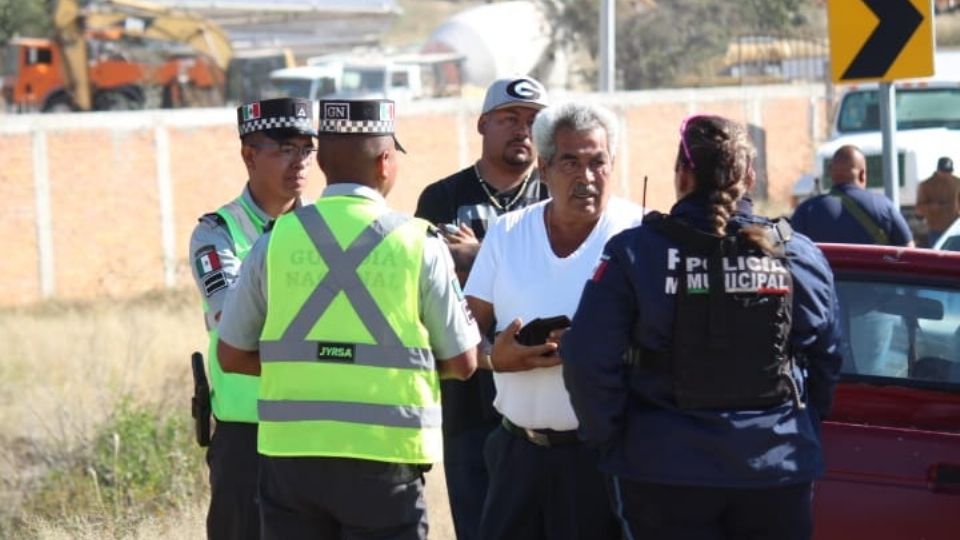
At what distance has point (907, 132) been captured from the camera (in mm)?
20172

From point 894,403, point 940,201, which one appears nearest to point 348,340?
point 894,403

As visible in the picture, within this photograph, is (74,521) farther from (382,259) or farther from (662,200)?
(662,200)

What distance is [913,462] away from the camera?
5.21m

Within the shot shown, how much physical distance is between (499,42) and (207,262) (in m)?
42.8

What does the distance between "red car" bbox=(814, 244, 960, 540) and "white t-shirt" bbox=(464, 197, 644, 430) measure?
3.31ft

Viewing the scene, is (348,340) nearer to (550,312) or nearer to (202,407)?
(550,312)

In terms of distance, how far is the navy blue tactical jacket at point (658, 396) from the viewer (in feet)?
13.7

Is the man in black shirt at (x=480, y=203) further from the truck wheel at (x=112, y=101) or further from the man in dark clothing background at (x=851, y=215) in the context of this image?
the truck wheel at (x=112, y=101)

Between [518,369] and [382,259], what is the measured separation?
722 mm

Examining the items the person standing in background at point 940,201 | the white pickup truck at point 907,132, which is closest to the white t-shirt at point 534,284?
the person standing in background at point 940,201

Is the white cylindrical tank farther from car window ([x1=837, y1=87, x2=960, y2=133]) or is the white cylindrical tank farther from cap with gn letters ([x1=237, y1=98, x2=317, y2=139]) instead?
cap with gn letters ([x1=237, y1=98, x2=317, y2=139])

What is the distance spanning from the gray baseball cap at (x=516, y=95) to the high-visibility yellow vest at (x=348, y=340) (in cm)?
189

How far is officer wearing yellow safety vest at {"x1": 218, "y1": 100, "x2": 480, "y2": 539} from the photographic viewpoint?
425 centimetres


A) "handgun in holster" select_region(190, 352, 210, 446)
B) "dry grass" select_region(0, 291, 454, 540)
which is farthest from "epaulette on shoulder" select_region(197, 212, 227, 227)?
"dry grass" select_region(0, 291, 454, 540)
